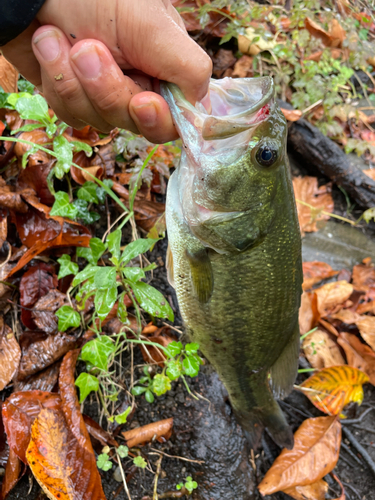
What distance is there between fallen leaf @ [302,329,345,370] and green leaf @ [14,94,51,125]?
2799 mm

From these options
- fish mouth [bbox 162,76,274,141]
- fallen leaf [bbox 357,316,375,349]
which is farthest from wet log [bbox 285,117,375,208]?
fish mouth [bbox 162,76,274,141]

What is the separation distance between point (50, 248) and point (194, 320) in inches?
44.2

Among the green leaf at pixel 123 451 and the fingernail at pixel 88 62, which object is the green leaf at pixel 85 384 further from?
the fingernail at pixel 88 62

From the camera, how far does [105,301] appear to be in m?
1.77

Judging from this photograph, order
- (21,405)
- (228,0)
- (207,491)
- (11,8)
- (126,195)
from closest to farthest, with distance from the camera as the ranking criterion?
1. (11,8)
2. (21,405)
3. (207,491)
4. (126,195)
5. (228,0)

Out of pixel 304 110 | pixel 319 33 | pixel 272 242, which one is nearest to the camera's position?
pixel 272 242

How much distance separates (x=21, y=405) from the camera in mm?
1957

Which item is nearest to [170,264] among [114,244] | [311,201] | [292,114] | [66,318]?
[114,244]

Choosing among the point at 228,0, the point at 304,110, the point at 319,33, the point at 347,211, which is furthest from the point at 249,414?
the point at 319,33

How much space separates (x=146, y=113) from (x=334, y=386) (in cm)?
266

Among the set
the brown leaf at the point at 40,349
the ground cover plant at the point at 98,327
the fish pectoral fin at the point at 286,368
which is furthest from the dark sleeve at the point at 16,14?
the fish pectoral fin at the point at 286,368

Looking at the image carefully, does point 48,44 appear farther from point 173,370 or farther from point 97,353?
point 173,370

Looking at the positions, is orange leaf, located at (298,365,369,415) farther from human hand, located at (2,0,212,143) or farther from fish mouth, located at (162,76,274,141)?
human hand, located at (2,0,212,143)

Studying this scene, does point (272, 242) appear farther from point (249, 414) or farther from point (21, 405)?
point (21, 405)
